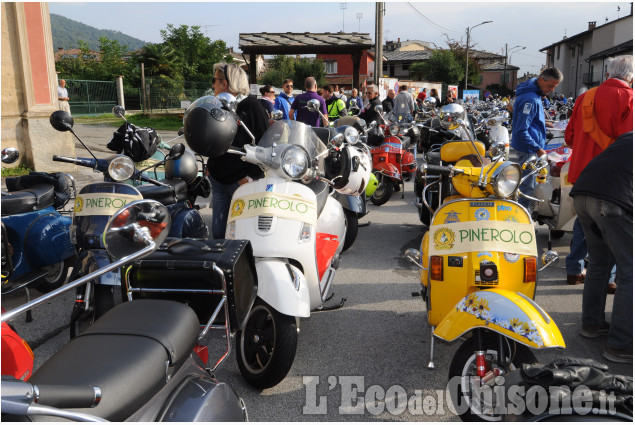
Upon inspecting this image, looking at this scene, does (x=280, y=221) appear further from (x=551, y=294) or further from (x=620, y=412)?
(x=551, y=294)

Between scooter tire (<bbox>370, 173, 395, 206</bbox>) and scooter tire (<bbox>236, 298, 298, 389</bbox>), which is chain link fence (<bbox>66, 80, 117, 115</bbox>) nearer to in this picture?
scooter tire (<bbox>370, 173, 395, 206</bbox>)

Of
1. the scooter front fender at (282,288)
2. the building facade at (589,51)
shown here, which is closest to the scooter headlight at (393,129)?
the scooter front fender at (282,288)

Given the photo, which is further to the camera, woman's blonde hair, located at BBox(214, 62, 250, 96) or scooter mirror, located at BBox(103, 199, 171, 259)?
woman's blonde hair, located at BBox(214, 62, 250, 96)

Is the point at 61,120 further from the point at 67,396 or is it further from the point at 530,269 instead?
the point at 530,269

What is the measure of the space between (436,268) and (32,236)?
319 cm

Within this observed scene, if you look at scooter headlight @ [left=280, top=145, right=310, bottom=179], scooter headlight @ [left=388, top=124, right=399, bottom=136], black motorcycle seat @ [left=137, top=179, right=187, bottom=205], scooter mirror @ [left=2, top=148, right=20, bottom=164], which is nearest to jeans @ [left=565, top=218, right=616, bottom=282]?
scooter headlight @ [left=280, top=145, right=310, bottom=179]

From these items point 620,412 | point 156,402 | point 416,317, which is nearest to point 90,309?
point 156,402

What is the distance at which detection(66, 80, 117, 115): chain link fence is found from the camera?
84.4 feet

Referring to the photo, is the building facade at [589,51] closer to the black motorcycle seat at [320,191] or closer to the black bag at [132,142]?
the black motorcycle seat at [320,191]

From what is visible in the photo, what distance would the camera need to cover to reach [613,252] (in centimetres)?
341

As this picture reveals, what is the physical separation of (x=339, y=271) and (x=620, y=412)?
392 cm

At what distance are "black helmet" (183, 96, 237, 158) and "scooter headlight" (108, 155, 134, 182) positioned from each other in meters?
0.87

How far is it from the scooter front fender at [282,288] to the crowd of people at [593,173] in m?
1.41

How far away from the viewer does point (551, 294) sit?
14.9 ft
